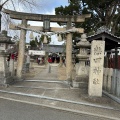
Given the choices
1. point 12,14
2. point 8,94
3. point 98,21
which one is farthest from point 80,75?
point 98,21

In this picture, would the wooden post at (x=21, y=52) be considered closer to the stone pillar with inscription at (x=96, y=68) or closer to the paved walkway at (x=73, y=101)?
the paved walkway at (x=73, y=101)

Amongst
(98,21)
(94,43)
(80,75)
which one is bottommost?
(80,75)

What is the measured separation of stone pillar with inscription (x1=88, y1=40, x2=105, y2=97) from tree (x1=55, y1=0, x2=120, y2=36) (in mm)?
13873

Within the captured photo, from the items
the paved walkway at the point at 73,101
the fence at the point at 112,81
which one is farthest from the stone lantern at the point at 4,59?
the fence at the point at 112,81

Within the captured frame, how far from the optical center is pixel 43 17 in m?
13.2

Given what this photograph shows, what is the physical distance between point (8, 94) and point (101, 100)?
386cm

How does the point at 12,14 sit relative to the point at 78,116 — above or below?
above

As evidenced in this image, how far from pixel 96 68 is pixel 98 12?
16.0 metres

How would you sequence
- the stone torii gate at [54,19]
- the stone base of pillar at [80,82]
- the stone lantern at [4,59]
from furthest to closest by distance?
1. the stone torii gate at [54,19]
2. the stone base of pillar at [80,82]
3. the stone lantern at [4,59]

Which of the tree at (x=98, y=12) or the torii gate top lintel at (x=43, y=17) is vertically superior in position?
the tree at (x=98, y=12)

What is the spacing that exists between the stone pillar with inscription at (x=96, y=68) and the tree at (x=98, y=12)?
13.9 meters

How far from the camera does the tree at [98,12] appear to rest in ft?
73.8

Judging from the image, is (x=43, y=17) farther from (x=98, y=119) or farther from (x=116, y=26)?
(x=116, y=26)

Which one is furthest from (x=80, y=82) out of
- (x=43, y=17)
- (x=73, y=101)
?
(x=43, y=17)
